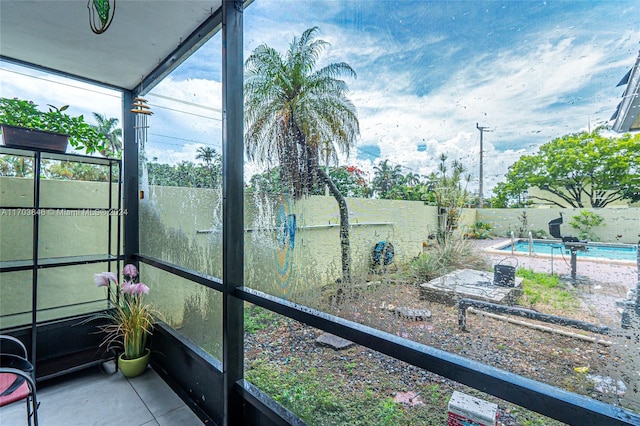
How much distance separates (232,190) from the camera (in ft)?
5.75

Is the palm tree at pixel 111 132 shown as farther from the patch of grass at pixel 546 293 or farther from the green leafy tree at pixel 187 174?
the patch of grass at pixel 546 293

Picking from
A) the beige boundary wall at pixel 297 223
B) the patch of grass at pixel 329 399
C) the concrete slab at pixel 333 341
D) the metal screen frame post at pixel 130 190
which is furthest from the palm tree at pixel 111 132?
the concrete slab at pixel 333 341

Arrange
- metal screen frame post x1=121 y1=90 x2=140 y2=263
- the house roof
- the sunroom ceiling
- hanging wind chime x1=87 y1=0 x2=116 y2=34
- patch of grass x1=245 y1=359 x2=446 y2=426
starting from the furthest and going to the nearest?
metal screen frame post x1=121 y1=90 x2=140 y2=263 → the sunroom ceiling → hanging wind chime x1=87 y1=0 x2=116 y2=34 → patch of grass x1=245 y1=359 x2=446 y2=426 → the house roof

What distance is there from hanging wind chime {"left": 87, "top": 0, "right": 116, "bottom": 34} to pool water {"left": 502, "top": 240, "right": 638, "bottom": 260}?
221 cm

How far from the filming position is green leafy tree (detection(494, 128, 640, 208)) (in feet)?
2.22

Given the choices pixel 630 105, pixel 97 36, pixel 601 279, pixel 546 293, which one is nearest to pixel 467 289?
pixel 546 293

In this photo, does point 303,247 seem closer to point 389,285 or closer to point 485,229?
point 389,285

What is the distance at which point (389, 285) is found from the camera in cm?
106

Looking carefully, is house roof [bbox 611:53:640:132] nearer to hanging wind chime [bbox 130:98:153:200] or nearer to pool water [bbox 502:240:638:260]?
pool water [bbox 502:240:638:260]

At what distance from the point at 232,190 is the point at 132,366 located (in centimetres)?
180

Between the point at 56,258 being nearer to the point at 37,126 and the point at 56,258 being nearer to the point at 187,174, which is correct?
the point at 37,126

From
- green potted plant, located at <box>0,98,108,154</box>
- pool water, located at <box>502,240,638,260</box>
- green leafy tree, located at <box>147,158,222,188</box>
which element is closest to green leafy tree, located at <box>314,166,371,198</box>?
pool water, located at <box>502,240,638,260</box>

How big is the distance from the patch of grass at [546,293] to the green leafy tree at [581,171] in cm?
20

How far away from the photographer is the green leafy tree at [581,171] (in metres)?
0.68
